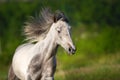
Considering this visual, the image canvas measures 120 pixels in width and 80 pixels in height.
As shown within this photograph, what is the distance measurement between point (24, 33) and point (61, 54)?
1724 cm

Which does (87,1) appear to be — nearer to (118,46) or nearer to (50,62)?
(118,46)

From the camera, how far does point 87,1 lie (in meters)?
38.2

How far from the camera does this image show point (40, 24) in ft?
39.4

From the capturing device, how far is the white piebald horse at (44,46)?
36.1 feet

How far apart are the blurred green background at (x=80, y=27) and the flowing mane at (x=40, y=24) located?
53.5 ft

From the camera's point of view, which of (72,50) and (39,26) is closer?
(72,50)

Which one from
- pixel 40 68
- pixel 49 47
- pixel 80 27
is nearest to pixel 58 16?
pixel 49 47

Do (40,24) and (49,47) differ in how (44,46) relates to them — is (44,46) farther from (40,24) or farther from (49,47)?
(40,24)

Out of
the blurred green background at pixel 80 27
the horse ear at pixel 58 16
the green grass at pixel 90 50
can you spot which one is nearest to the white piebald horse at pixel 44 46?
the horse ear at pixel 58 16

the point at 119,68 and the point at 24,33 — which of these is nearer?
the point at 24,33

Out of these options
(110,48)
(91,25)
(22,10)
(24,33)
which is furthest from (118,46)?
(24,33)

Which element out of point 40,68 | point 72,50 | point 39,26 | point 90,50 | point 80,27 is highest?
point 39,26

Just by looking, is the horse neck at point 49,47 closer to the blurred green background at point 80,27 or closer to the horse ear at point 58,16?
the horse ear at point 58,16

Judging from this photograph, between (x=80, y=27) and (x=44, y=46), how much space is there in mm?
26224
